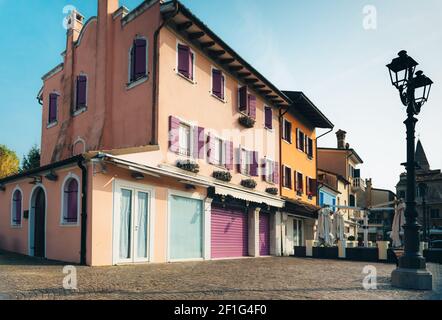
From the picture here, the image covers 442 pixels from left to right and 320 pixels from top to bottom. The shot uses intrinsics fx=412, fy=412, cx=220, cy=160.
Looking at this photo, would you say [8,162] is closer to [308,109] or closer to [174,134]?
[308,109]

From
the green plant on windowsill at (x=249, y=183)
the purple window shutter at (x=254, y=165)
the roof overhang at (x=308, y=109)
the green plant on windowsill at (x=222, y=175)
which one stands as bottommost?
the green plant on windowsill at (x=249, y=183)

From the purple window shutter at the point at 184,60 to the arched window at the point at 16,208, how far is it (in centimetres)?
786

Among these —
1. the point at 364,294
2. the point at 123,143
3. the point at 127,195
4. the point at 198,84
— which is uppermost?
the point at 198,84

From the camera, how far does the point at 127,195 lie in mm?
12766

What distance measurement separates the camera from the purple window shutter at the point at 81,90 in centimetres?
1788

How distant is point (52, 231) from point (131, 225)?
2.70 m

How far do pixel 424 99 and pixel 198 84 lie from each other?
30.5 ft

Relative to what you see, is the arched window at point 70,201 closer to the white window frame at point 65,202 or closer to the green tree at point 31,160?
the white window frame at point 65,202

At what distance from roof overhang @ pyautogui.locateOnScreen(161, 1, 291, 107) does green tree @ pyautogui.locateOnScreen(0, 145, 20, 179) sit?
87.9ft

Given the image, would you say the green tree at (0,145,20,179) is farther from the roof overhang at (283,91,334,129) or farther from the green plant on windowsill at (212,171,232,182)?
the green plant on windowsill at (212,171,232,182)

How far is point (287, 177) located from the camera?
25141mm

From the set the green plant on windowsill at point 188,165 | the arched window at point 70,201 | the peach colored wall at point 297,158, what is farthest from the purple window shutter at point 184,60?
the peach colored wall at point 297,158
